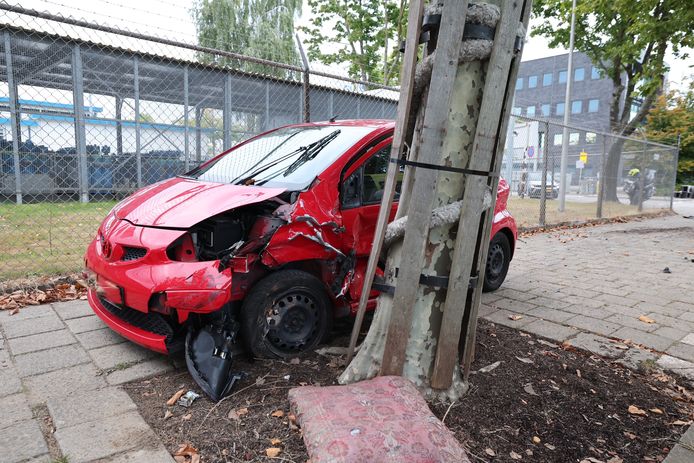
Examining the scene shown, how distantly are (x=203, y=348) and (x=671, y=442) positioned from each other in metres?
2.64

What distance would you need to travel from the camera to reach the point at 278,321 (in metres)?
3.04

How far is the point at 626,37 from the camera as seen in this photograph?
17.2m

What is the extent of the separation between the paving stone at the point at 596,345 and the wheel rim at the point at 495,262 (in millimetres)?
1305

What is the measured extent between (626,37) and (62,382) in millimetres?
20806

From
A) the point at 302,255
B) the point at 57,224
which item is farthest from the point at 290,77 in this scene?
the point at 302,255

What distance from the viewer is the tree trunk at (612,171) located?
1435 centimetres

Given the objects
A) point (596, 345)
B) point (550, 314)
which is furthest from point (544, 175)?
point (596, 345)

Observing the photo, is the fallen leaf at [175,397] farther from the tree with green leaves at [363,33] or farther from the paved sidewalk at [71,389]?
the tree with green leaves at [363,33]

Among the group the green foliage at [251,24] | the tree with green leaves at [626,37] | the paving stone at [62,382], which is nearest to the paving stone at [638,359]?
the paving stone at [62,382]

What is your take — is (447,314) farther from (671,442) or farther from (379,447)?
(671,442)

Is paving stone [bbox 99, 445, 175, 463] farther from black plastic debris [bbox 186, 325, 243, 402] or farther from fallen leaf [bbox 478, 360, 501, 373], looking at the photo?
fallen leaf [bbox 478, 360, 501, 373]

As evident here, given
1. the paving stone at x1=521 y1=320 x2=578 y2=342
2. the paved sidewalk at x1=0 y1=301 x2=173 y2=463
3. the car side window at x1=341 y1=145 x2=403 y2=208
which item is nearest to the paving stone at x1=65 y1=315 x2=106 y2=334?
the paved sidewalk at x1=0 y1=301 x2=173 y2=463

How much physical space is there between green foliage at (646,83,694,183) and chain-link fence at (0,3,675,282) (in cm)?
1688

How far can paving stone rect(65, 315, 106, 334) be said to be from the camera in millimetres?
3637
